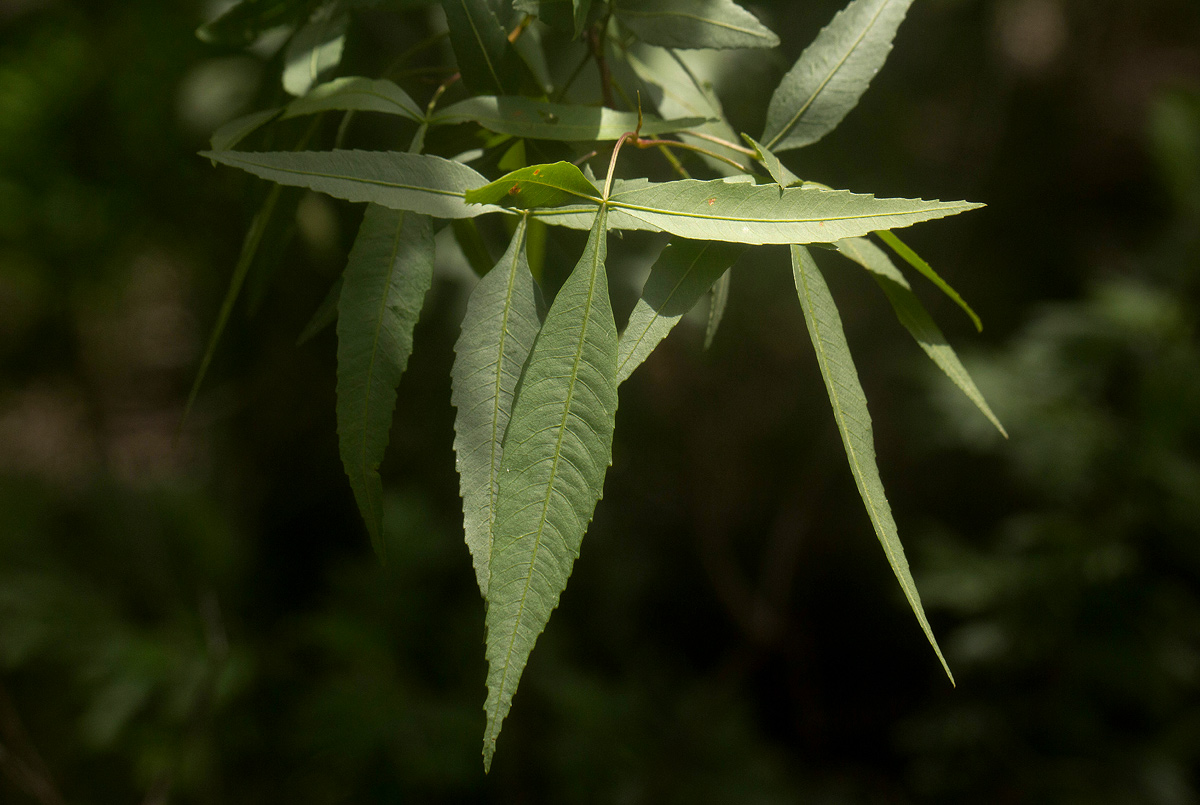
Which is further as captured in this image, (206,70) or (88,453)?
(88,453)

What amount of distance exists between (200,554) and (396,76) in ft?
4.13

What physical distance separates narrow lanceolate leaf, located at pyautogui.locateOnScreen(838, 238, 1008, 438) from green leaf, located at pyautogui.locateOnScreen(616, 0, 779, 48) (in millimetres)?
139

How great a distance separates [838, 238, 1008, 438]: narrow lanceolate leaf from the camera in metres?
0.41

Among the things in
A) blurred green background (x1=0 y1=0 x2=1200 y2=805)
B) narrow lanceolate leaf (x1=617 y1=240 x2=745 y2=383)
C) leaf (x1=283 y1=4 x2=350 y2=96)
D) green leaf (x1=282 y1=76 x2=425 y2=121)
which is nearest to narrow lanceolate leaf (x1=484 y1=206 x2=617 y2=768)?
narrow lanceolate leaf (x1=617 y1=240 x2=745 y2=383)

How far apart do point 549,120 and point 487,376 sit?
16cm

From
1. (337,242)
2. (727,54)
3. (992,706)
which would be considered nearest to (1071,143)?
(992,706)

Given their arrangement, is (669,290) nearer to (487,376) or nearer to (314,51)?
(487,376)

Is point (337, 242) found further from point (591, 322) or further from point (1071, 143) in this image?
point (1071, 143)

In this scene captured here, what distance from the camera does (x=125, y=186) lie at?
57.6 inches

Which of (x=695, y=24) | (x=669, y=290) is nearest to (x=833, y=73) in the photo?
(x=695, y=24)

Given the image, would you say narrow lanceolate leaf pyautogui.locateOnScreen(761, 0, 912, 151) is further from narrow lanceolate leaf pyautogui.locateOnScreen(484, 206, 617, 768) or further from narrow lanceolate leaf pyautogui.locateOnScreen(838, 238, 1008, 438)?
narrow lanceolate leaf pyautogui.locateOnScreen(484, 206, 617, 768)

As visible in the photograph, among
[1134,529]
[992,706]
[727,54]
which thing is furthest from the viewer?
[992,706]

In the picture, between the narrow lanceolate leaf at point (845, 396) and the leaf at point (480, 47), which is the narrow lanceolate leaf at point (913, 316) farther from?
the leaf at point (480, 47)

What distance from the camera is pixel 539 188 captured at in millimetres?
351
